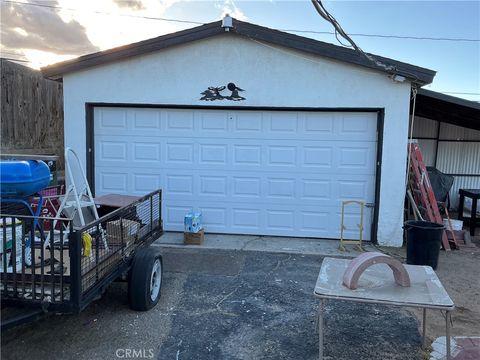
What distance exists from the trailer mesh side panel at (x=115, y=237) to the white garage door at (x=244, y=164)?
2291 mm

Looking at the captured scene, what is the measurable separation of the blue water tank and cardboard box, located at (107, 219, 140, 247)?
771mm

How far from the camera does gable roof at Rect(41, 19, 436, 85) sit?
658cm

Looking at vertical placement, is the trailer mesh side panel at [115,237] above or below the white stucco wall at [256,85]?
below

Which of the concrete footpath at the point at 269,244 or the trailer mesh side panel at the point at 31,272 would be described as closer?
the trailer mesh side panel at the point at 31,272

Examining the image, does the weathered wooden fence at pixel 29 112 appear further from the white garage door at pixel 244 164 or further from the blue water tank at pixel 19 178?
the blue water tank at pixel 19 178

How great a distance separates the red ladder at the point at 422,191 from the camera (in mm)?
7047

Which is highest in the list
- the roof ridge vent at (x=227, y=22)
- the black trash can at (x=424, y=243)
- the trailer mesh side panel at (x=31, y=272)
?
the roof ridge vent at (x=227, y=22)

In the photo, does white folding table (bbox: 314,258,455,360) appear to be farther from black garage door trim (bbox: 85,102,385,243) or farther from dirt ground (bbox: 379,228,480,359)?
black garage door trim (bbox: 85,102,385,243)

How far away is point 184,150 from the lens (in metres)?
7.45

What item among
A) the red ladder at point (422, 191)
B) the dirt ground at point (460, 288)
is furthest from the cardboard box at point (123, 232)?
the red ladder at point (422, 191)

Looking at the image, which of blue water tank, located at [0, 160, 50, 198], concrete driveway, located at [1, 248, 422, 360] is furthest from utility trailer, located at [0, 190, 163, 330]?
concrete driveway, located at [1, 248, 422, 360]

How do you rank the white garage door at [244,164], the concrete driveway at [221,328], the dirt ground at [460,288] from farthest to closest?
the white garage door at [244,164], the dirt ground at [460,288], the concrete driveway at [221,328]

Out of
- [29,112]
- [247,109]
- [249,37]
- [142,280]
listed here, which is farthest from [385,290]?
[29,112]

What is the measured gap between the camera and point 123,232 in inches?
161
